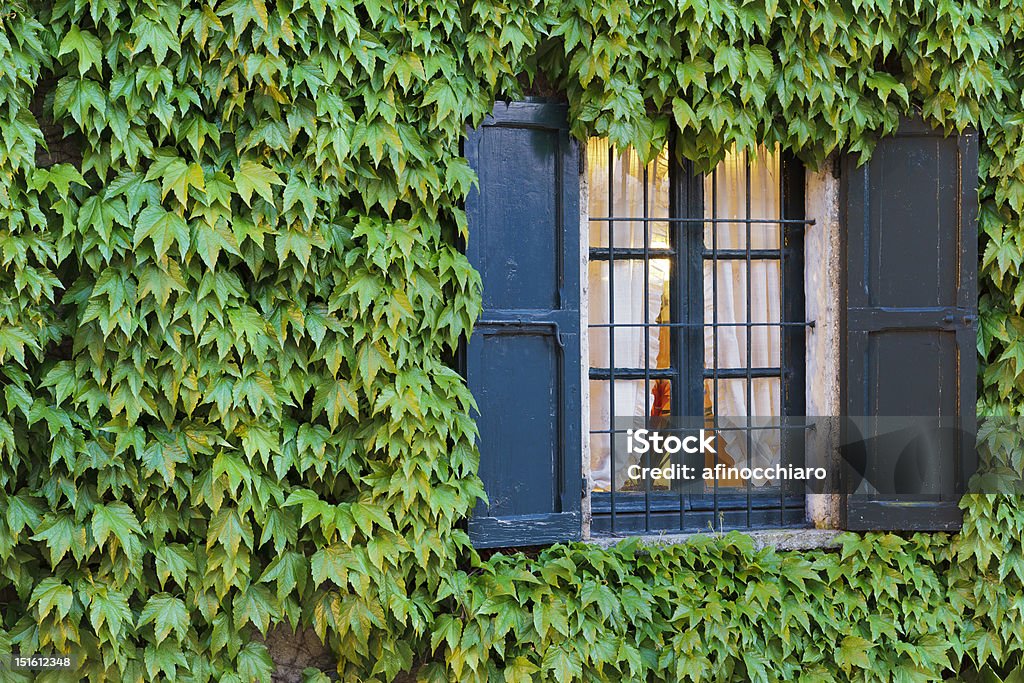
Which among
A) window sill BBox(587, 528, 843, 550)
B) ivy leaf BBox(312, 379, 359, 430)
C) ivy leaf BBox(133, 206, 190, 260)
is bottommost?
window sill BBox(587, 528, 843, 550)

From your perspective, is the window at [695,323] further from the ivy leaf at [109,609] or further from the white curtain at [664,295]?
the ivy leaf at [109,609]

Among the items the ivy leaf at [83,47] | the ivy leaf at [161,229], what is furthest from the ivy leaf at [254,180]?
the ivy leaf at [83,47]

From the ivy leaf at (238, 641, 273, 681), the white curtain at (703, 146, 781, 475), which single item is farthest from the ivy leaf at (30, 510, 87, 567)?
the white curtain at (703, 146, 781, 475)

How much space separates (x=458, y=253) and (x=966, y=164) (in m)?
2.41

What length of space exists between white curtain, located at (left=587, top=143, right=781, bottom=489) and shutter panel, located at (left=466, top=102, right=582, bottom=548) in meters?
0.32

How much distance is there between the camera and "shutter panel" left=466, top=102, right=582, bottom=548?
12.2ft

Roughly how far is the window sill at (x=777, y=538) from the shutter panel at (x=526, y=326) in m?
0.39

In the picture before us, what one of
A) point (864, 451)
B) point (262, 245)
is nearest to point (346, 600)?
point (262, 245)

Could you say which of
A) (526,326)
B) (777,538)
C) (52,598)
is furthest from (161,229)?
(777,538)

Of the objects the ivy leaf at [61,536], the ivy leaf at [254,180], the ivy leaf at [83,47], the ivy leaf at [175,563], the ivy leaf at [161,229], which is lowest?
the ivy leaf at [175,563]

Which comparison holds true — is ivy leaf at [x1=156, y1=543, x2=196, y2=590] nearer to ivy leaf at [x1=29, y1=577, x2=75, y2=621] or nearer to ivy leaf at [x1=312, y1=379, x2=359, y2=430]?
ivy leaf at [x1=29, y1=577, x2=75, y2=621]

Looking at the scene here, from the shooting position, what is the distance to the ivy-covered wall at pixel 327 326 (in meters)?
3.18

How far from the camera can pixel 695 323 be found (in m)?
4.09

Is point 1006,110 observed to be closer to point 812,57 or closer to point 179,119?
point 812,57
